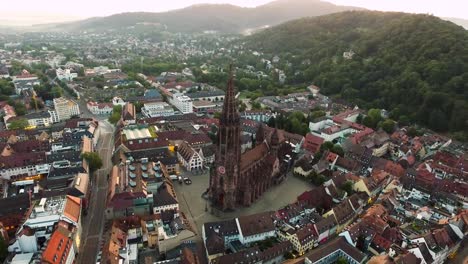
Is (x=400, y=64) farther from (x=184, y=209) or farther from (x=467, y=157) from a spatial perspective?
(x=184, y=209)

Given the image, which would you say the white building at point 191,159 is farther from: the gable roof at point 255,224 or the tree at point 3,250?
the tree at point 3,250

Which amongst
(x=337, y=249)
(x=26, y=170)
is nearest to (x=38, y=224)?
(x=26, y=170)

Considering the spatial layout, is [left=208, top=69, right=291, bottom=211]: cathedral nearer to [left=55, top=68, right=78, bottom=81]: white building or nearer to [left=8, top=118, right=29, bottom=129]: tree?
[left=8, top=118, right=29, bottom=129]: tree

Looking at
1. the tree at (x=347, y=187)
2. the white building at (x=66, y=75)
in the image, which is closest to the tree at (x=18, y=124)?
the white building at (x=66, y=75)

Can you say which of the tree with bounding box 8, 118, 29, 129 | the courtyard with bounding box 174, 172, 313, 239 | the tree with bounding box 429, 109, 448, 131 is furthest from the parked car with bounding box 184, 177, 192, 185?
the tree with bounding box 429, 109, 448, 131

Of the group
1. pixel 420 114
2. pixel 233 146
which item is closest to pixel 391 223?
pixel 233 146

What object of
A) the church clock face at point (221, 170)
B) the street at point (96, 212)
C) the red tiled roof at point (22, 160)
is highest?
the church clock face at point (221, 170)
